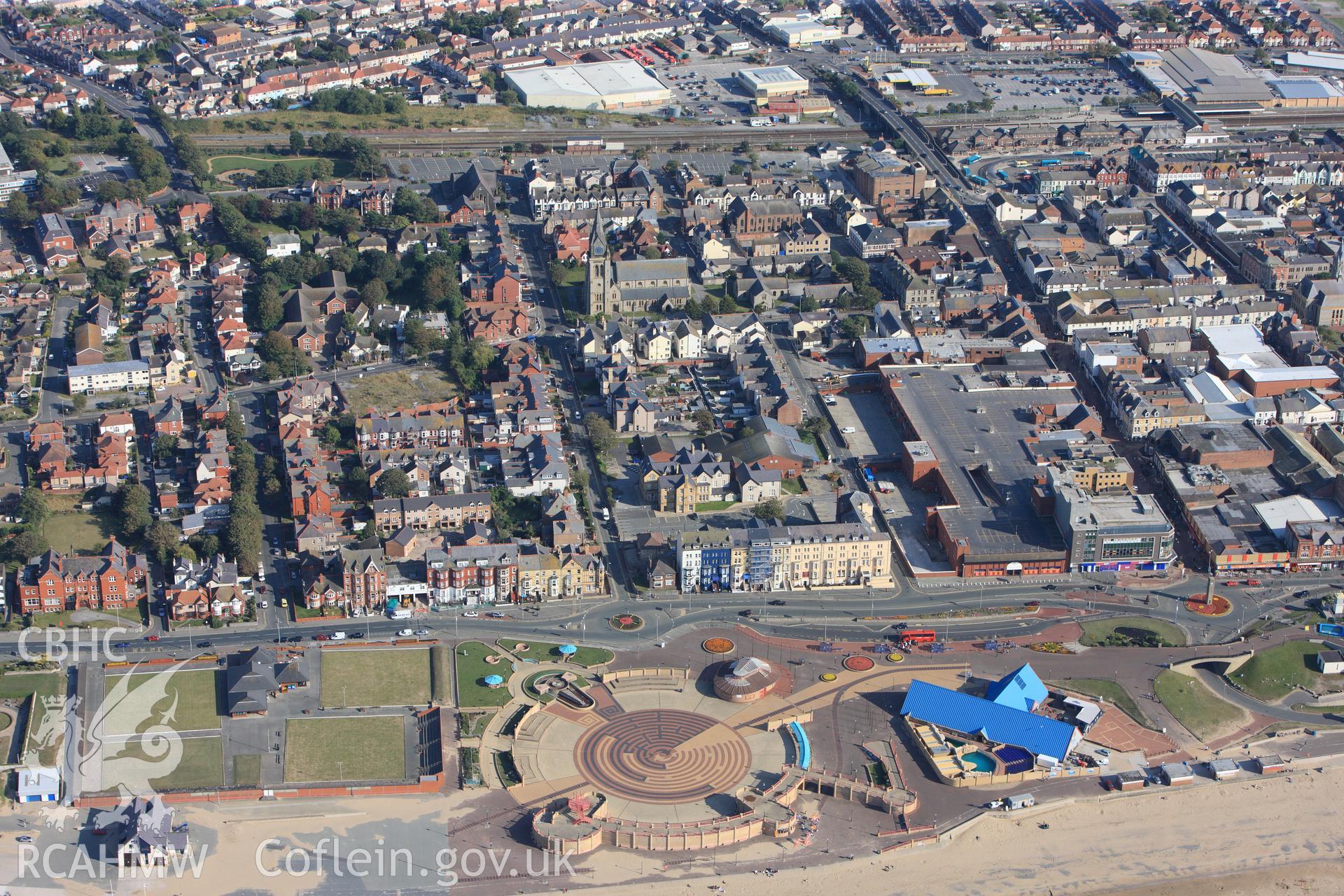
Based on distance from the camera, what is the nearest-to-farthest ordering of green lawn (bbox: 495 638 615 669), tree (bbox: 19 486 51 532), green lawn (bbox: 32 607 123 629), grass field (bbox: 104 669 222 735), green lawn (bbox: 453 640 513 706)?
grass field (bbox: 104 669 222 735)
green lawn (bbox: 453 640 513 706)
green lawn (bbox: 495 638 615 669)
green lawn (bbox: 32 607 123 629)
tree (bbox: 19 486 51 532)

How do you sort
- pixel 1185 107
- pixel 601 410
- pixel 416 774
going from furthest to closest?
pixel 1185 107, pixel 601 410, pixel 416 774

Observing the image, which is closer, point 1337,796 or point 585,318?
point 1337,796

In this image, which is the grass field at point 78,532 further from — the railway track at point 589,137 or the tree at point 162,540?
the railway track at point 589,137

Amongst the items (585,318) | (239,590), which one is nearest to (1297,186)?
(585,318)

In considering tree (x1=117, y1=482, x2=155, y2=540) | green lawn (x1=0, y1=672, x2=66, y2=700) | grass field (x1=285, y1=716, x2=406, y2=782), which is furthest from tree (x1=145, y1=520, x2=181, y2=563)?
grass field (x1=285, y1=716, x2=406, y2=782)

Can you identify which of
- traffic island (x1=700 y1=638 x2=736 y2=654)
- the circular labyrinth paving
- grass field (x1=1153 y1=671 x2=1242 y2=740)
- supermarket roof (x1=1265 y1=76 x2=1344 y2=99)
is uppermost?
supermarket roof (x1=1265 y1=76 x2=1344 y2=99)

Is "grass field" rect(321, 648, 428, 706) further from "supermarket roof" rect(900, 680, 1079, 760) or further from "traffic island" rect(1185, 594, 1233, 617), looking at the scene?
"traffic island" rect(1185, 594, 1233, 617)

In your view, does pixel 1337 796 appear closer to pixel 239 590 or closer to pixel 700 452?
pixel 700 452
